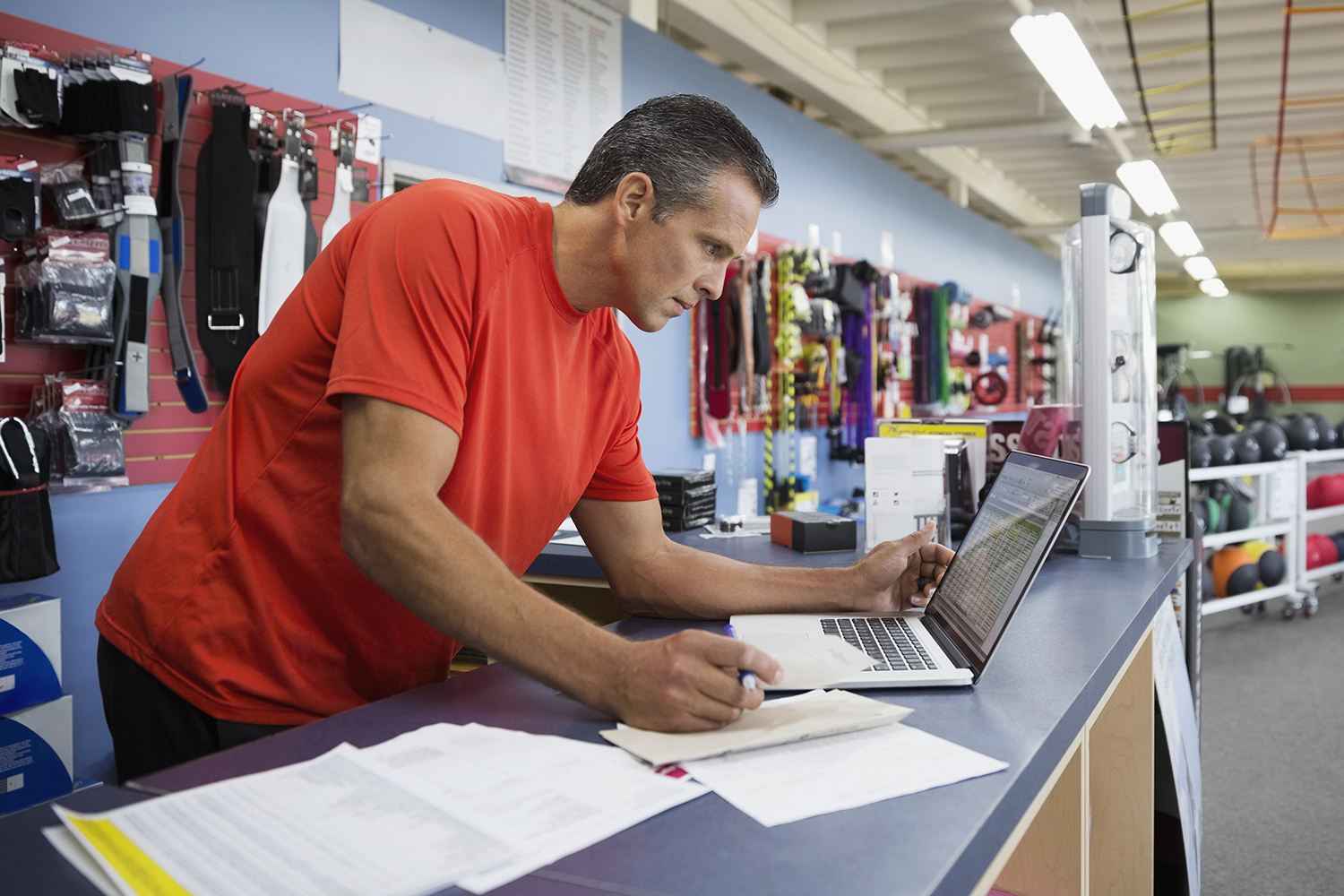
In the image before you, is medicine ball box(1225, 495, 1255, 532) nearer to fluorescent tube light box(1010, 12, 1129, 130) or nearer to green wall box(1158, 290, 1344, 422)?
fluorescent tube light box(1010, 12, 1129, 130)

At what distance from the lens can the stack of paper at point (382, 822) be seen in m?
0.70

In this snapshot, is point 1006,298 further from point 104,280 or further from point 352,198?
point 104,280

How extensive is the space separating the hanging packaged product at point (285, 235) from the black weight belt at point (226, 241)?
0.04m

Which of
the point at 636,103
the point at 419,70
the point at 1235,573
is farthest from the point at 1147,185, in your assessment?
the point at 419,70

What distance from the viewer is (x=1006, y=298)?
462 inches

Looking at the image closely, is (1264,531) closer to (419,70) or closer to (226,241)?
(419,70)

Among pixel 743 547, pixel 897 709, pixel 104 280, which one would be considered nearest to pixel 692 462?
pixel 743 547

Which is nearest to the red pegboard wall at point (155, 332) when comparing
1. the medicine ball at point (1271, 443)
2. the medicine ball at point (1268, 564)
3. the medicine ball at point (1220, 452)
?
the medicine ball at point (1220, 452)

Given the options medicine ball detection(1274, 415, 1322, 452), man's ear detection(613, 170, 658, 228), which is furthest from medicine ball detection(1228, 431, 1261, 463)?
man's ear detection(613, 170, 658, 228)

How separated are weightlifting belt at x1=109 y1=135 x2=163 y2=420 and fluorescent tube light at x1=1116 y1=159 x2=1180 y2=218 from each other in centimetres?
697

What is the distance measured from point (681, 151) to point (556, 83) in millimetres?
3310

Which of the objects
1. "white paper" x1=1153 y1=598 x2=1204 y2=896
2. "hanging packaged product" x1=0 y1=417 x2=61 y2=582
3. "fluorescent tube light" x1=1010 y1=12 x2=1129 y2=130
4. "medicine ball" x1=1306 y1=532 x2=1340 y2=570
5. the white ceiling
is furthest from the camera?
"medicine ball" x1=1306 y1=532 x2=1340 y2=570

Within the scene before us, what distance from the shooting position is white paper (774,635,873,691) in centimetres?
121

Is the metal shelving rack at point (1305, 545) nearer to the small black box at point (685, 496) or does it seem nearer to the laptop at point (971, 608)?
the small black box at point (685, 496)
